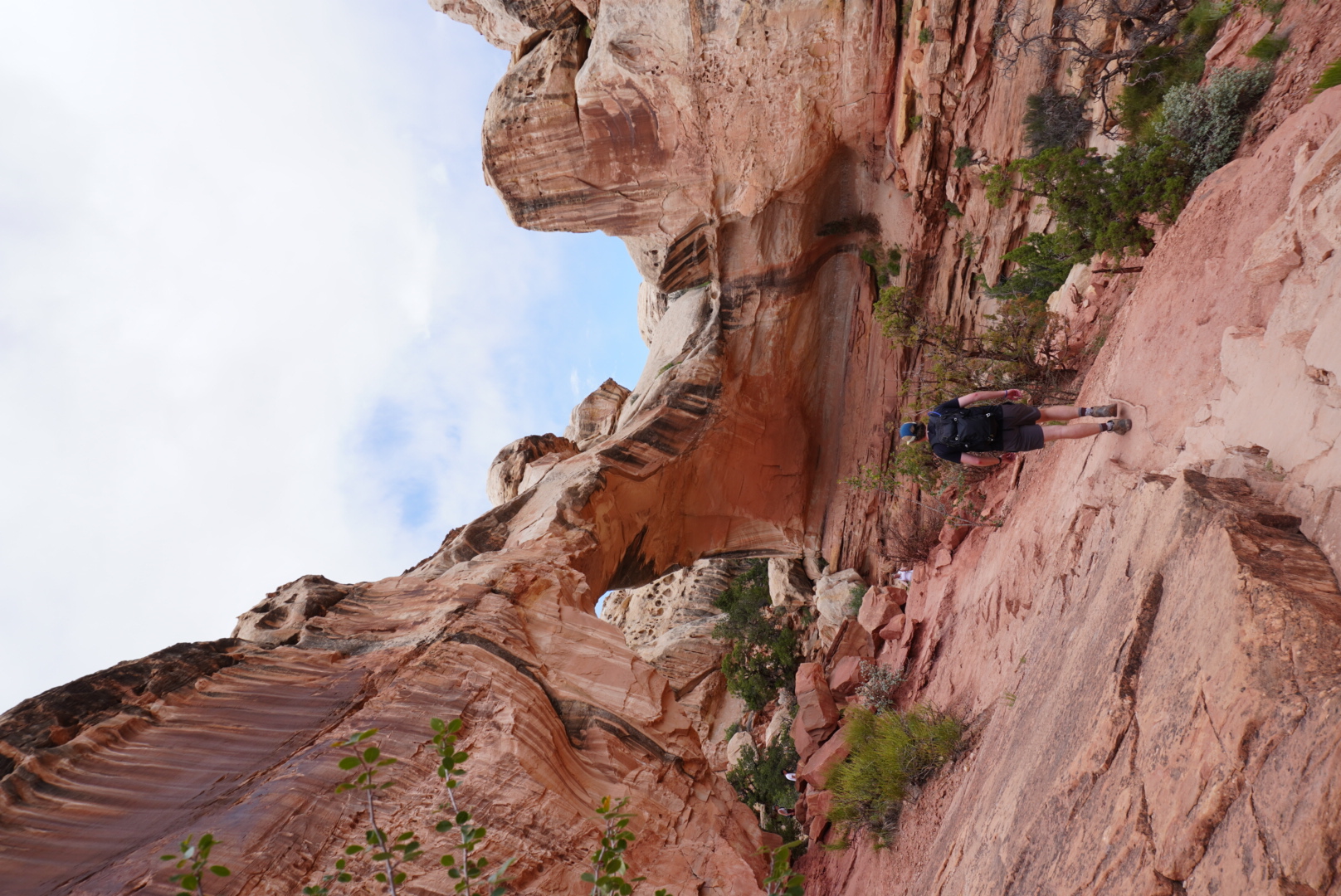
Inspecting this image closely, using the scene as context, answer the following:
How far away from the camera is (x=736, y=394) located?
44.8 feet

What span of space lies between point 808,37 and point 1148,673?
388 inches

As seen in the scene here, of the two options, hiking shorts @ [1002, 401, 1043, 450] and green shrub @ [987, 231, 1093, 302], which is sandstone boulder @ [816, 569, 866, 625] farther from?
hiking shorts @ [1002, 401, 1043, 450]

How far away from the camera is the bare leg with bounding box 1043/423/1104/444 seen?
6.99 meters

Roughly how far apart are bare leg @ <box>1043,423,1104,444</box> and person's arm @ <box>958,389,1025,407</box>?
62 centimetres

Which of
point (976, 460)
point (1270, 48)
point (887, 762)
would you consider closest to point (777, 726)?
point (887, 762)

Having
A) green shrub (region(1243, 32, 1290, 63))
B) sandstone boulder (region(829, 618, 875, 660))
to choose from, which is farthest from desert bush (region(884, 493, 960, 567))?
green shrub (region(1243, 32, 1290, 63))

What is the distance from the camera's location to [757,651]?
15.3m

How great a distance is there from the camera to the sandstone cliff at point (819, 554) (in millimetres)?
3920

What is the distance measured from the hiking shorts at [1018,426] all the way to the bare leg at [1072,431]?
240 millimetres

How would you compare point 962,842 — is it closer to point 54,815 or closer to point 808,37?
point 54,815

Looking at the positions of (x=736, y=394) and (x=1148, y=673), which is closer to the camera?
(x=1148, y=673)

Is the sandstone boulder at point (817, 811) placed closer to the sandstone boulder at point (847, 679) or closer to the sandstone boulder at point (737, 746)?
the sandstone boulder at point (847, 679)

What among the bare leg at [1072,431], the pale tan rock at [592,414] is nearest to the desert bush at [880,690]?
the bare leg at [1072,431]

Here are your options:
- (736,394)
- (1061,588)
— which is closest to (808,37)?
(736,394)
